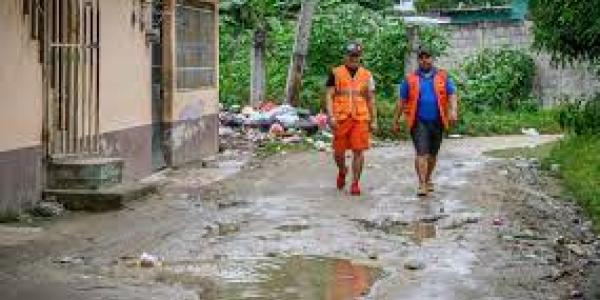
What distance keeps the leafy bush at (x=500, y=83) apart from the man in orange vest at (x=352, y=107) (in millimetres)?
14891

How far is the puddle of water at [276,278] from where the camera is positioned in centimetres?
734

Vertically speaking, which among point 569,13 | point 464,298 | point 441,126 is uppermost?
point 569,13

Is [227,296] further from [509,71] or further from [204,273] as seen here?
[509,71]

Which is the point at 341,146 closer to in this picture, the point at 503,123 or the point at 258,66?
the point at 258,66

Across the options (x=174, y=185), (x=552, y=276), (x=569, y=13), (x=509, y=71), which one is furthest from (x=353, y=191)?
(x=509, y=71)

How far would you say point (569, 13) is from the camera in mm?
10695

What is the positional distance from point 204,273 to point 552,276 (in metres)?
2.57

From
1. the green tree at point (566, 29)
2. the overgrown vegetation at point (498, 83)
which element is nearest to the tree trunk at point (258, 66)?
the overgrown vegetation at point (498, 83)

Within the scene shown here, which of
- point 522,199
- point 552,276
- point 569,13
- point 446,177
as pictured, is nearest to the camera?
point 552,276

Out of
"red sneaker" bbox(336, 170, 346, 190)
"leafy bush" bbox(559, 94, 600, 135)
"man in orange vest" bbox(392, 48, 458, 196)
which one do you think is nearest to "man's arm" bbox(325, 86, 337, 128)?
"red sneaker" bbox(336, 170, 346, 190)

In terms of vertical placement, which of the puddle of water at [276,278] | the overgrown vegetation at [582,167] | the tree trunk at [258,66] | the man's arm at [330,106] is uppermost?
the tree trunk at [258,66]

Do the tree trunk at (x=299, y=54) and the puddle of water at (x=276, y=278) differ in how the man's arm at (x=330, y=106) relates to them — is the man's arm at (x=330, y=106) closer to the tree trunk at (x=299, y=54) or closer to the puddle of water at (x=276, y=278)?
the puddle of water at (x=276, y=278)

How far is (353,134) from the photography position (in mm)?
12938

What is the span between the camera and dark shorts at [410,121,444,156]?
12.7 metres
